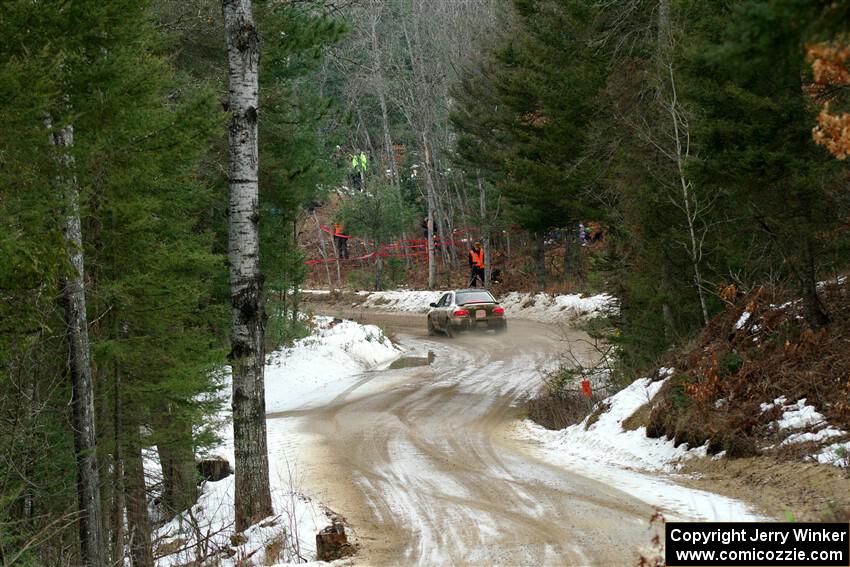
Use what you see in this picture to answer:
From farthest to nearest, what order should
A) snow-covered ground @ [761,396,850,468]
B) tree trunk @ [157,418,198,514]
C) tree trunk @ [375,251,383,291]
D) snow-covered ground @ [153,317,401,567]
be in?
tree trunk @ [375,251,383,291], tree trunk @ [157,418,198,514], snow-covered ground @ [153,317,401,567], snow-covered ground @ [761,396,850,468]

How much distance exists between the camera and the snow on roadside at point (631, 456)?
8.45 meters

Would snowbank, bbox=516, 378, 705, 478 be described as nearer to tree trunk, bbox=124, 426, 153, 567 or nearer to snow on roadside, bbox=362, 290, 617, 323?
tree trunk, bbox=124, 426, 153, 567

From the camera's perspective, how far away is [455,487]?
35.0 feet

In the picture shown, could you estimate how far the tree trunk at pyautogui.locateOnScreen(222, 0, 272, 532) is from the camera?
31.8 feet

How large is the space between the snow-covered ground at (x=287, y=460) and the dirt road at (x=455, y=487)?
18.3 inches

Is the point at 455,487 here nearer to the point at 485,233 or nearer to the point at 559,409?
the point at 559,409

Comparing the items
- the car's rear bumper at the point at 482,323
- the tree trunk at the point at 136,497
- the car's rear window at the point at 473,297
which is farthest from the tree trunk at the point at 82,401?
the car's rear window at the point at 473,297

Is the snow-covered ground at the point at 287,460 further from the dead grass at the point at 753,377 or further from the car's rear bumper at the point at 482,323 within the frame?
the dead grass at the point at 753,377

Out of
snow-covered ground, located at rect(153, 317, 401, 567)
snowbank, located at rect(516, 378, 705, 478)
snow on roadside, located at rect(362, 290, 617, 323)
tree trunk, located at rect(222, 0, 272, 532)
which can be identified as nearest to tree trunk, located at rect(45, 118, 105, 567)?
snow-covered ground, located at rect(153, 317, 401, 567)

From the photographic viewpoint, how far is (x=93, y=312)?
32.8 ft

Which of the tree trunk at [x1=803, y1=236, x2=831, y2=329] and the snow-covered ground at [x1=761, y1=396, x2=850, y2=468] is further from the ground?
the tree trunk at [x1=803, y1=236, x2=831, y2=329]

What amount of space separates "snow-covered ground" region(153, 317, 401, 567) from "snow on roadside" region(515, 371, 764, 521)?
3693 mm

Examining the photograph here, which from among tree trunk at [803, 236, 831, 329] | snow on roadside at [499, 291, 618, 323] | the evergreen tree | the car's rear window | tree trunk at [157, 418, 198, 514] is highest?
the evergreen tree

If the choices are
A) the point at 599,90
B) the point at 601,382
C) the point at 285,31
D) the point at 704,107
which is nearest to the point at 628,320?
the point at 601,382
